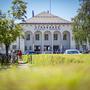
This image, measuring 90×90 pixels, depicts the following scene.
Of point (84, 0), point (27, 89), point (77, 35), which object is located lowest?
point (27, 89)

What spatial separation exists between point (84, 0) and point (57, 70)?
42447 millimetres

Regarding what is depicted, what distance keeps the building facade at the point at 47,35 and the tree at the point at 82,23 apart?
2821 cm

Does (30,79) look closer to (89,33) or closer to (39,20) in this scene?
(89,33)

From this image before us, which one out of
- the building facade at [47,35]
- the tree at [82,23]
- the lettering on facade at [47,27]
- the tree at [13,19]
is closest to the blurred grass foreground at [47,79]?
the tree at [13,19]

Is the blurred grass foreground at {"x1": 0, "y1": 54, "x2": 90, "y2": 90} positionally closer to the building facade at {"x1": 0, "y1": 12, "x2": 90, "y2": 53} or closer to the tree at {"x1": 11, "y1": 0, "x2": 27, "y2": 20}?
the tree at {"x1": 11, "y1": 0, "x2": 27, "y2": 20}

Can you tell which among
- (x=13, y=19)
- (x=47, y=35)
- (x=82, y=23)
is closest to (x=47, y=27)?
(x=47, y=35)

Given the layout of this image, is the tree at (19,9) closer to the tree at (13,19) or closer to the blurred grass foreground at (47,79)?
the tree at (13,19)

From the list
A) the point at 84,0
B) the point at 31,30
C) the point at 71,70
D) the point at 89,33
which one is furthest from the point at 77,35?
the point at 71,70

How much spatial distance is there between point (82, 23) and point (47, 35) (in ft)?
109

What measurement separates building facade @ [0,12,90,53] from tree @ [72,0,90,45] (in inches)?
1111

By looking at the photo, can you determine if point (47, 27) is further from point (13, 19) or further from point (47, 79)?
point (47, 79)

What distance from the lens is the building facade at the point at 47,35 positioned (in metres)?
78.6

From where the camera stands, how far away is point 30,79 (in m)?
2.89

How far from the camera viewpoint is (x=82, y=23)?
155 feet
